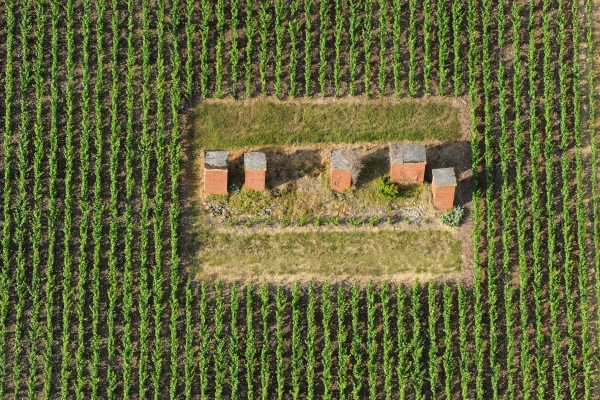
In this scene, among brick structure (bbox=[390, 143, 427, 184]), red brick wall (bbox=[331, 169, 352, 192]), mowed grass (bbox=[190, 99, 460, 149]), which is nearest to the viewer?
brick structure (bbox=[390, 143, 427, 184])

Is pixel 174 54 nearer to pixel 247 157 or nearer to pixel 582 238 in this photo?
pixel 247 157

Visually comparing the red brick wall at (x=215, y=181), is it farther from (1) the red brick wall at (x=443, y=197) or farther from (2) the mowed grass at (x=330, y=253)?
(1) the red brick wall at (x=443, y=197)

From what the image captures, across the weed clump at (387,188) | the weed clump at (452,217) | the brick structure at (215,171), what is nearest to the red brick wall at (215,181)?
the brick structure at (215,171)

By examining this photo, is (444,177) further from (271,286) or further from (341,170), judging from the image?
(271,286)

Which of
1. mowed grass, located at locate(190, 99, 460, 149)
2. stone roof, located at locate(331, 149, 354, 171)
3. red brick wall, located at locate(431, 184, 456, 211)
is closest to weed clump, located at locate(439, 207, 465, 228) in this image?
red brick wall, located at locate(431, 184, 456, 211)

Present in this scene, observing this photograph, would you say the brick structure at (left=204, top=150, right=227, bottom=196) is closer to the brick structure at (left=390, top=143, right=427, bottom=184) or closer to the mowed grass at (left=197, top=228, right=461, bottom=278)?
the mowed grass at (left=197, top=228, right=461, bottom=278)

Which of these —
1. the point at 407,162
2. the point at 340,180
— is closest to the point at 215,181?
the point at 340,180

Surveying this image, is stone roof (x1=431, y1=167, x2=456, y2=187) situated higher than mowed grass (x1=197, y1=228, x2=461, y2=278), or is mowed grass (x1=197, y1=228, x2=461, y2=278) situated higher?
stone roof (x1=431, y1=167, x2=456, y2=187)
